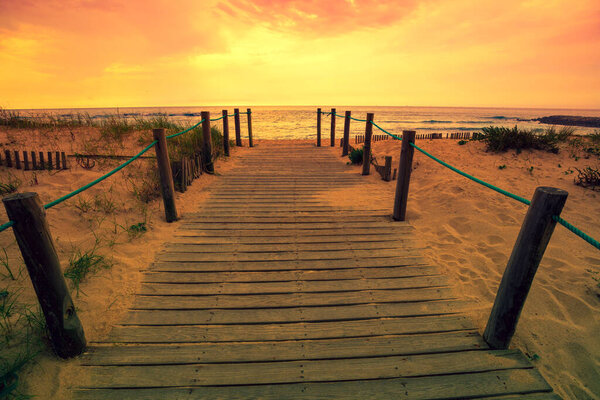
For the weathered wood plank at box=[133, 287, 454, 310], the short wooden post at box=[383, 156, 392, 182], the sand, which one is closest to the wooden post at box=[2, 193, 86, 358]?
the sand

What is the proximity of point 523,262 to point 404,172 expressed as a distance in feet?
8.07

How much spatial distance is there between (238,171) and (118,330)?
5.49 meters

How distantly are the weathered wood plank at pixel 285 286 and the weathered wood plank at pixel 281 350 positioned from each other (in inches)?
23.4

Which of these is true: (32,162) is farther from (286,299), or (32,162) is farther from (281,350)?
(281,350)

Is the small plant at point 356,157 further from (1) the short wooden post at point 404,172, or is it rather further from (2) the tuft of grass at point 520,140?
(1) the short wooden post at point 404,172

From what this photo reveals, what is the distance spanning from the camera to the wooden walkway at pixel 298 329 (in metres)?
1.75

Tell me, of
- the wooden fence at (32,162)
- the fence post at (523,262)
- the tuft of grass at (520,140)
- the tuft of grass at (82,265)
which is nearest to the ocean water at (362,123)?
the wooden fence at (32,162)

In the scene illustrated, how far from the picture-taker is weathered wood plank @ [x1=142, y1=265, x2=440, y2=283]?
2.81 m

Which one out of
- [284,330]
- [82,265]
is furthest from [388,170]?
[82,265]

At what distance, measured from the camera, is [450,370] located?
185 cm

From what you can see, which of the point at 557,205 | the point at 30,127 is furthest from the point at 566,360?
the point at 30,127

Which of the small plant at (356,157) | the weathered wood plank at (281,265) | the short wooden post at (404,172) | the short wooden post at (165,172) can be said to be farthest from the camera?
the small plant at (356,157)

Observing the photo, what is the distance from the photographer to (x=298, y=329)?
7.18 feet

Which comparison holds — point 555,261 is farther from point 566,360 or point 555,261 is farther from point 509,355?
point 509,355
